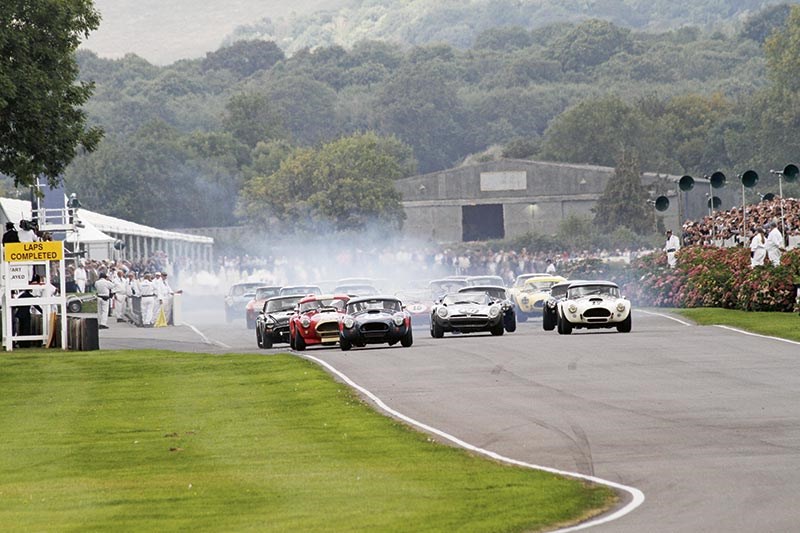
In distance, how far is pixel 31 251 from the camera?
37812 mm

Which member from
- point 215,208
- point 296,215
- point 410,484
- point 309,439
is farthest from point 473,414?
point 215,208

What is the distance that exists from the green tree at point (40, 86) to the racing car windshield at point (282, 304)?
6059 millimetres

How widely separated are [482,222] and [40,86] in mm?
96876

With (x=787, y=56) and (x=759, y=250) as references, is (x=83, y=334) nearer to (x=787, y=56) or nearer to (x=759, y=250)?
(x=759, y=250)

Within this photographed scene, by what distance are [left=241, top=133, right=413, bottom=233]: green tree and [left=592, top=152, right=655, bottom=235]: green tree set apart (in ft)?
55.2

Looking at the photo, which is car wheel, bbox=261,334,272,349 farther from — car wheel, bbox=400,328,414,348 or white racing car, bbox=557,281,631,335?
white racing car, bbox=557,281,631,335

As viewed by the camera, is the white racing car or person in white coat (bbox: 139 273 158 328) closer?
the white racing car

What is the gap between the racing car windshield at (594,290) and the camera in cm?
3847

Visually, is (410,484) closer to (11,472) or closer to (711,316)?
(11,472)

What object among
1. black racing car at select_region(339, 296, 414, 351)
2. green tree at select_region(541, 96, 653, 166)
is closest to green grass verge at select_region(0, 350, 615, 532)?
black racing car at select_region(339, 296, 414, 351)

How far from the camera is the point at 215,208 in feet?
550

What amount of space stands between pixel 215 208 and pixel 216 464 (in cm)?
15170

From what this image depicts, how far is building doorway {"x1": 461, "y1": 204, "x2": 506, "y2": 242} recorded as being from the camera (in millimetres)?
131375

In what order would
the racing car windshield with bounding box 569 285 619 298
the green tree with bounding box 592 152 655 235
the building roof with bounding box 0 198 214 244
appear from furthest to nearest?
the green tree with bounding box 592 152 655 235 → the building roof with bounding box 0 198 214 244 → the racing car windshield with bounding box 569 285 619 298
